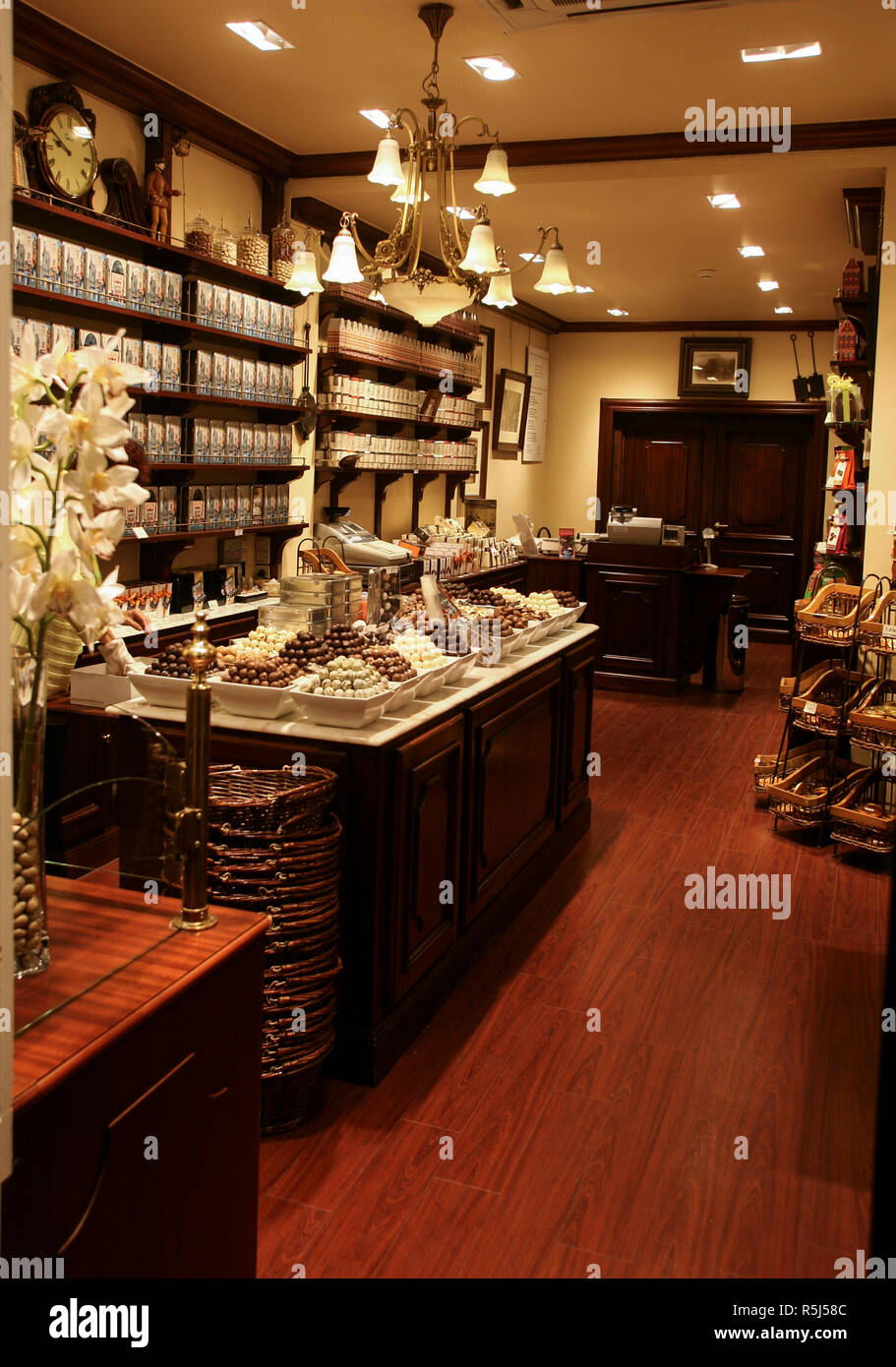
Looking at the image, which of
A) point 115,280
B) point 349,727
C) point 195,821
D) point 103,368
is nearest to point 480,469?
point 115,280

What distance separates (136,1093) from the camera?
1.48 meters

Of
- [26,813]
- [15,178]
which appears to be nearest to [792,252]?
[15,178]

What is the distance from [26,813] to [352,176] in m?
5.89

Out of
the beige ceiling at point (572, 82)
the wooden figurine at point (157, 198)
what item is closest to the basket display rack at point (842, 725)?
the beige ceiling at point (572, 82)

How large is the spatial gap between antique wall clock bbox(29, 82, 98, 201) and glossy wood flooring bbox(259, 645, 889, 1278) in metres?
3.46

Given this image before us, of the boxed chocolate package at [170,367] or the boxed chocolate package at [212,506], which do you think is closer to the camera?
the boxed chocolate package at [170,367]

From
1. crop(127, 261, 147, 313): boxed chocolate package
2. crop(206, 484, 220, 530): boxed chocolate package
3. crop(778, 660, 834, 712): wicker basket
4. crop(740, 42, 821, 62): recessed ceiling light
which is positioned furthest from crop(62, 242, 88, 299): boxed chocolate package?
crop(778, 660, 834, 712): wicker basket

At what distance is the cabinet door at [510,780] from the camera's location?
3.93 metres

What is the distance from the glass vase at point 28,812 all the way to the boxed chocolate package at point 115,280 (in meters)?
3.90

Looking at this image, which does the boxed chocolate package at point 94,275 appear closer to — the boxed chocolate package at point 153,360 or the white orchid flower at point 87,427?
the boxed chocolate package at point 153,360

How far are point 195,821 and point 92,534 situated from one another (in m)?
0.49

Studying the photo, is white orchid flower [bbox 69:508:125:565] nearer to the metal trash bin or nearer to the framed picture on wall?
the metal trash bin

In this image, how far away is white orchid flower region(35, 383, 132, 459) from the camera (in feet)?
4.41
